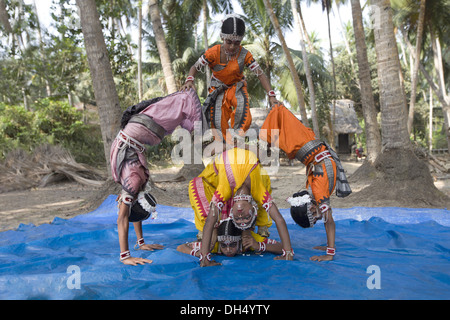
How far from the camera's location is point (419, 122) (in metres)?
28.1

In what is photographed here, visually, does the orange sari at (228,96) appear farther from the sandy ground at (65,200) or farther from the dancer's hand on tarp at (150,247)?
the sandy ground at (65,200)

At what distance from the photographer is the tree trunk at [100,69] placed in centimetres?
696

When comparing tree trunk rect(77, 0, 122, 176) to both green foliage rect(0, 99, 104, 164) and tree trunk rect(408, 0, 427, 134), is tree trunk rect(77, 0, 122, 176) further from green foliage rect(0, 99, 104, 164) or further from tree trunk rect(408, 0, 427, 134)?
tree trunk rect(408, 0, 427, 134)

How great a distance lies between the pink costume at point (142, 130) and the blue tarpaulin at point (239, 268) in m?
0.78

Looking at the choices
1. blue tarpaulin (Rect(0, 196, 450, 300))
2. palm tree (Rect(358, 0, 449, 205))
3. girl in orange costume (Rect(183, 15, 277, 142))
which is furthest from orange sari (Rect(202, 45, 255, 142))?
palm tree (Rect(358, 0, 449, 205))

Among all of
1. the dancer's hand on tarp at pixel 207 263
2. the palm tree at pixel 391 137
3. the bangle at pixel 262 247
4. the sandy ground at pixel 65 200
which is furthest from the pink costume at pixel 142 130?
the palm tree at pixel 391 137

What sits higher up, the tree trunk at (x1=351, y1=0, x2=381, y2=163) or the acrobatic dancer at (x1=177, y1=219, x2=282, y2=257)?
the tree trunk at (x1=351, y1=0, x2=381, y2=163)

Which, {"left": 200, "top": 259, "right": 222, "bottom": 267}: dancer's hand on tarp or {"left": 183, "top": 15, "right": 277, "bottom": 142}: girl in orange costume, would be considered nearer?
{"left": 200, "top": 259, "right": 222, "bottom": 267}: dancer's hand on tarp

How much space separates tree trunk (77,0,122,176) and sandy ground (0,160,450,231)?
137 cm

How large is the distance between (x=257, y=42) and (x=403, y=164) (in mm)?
15502

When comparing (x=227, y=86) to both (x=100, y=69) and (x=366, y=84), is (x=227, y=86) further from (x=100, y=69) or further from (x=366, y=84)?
(x=366, y=84)

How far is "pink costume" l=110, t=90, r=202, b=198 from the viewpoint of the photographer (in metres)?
3.56
